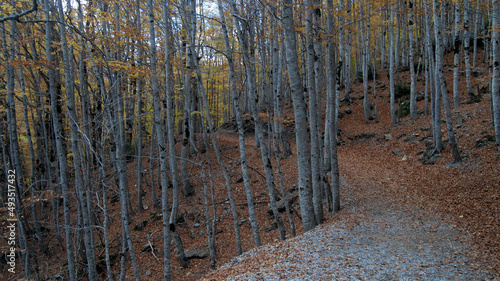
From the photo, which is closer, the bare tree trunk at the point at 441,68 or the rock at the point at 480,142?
the bare tree trunk at the point at 441,68

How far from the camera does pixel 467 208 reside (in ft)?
22.5

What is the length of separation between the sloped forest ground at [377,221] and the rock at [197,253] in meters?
0.24

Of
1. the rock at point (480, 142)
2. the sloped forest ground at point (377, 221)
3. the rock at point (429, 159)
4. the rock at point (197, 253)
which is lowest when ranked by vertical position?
the rock at point (197, 253)

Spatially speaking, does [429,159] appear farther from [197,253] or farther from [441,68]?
[197,253]

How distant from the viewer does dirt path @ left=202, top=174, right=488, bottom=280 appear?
4.30m

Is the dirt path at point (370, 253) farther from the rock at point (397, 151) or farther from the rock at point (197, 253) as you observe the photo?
the rock at point (397, 151)

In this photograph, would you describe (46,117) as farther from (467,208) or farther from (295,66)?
(467,208)

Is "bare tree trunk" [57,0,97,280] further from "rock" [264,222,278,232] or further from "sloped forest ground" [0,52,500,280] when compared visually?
"rock" [264,222,278,232]

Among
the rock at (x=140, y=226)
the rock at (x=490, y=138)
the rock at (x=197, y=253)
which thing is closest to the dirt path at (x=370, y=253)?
the rock at (x=197, y=253)

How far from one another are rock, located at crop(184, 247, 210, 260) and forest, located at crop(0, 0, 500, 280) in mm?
36

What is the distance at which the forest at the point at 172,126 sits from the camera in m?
6.65

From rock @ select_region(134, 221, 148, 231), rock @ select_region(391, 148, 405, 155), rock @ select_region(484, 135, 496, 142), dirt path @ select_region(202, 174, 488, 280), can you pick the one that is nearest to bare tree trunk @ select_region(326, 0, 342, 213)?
dirt path @ select_region(202, 174, 488, 280)

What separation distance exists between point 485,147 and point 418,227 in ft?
18.0

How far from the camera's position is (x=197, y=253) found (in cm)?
945
